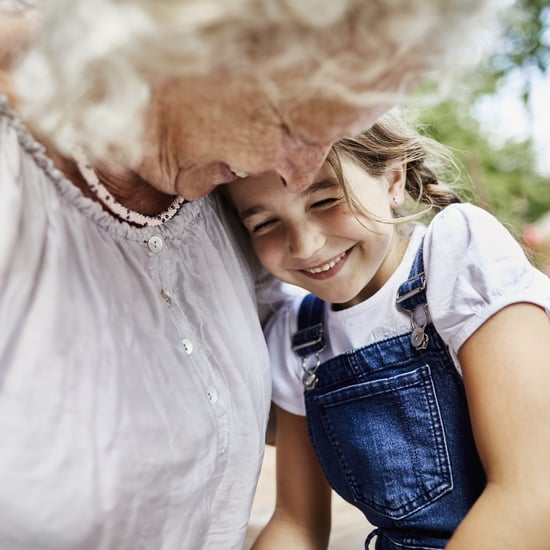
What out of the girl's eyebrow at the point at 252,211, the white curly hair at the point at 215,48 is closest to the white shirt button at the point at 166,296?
the girl's eyebrow at the point at 252,211

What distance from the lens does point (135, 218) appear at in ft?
3.69

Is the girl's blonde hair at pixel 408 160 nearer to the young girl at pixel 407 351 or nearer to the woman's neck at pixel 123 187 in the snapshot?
the young girl at pixel 407 351

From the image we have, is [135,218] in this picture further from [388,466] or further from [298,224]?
[388,466]

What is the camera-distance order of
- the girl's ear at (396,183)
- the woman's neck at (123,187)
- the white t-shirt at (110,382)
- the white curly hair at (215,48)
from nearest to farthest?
the white curly hair at (215,48) → the white t-shirt at (110,382) → the woman's neck at (123,187) → the girl's ear at (396,183)

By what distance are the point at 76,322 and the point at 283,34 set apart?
1.64 feet

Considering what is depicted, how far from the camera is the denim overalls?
127 cm

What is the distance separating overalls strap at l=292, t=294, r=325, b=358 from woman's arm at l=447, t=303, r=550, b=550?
39 centimetres

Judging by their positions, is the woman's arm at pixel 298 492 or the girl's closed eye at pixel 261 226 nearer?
the girl's closed eye at pixel 261 226

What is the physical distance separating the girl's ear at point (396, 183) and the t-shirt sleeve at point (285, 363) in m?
0.36

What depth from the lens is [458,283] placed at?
1.20 m

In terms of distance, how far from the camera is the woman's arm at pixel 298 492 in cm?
154

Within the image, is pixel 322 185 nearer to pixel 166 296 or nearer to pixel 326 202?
pixel 326 202

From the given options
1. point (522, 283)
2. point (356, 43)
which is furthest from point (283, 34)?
point (522, 283)

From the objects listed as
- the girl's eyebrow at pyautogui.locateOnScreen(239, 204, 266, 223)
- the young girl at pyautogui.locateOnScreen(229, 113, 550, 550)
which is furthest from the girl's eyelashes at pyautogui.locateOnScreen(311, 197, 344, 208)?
the girl's eyebrow at pyautogui.locateOnScreen(239, 204, 266, 223)
